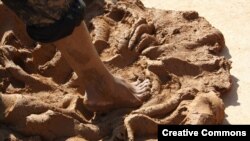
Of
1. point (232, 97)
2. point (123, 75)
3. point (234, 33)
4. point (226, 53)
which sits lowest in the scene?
point (232, 97)

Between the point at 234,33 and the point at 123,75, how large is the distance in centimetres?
81

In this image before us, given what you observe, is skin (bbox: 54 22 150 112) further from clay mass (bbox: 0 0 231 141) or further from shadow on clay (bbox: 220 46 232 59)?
shadow on clay (bbox: 220 46 232 59)

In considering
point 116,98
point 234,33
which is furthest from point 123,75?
point 234,33

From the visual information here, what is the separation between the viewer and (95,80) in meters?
2.23

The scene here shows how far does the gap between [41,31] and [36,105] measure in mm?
481

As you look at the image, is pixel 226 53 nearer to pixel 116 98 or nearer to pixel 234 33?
pixel 234 33

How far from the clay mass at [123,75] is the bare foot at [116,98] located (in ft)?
0.12

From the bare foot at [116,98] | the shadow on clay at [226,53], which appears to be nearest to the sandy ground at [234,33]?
the shadow on clay at [226,53]

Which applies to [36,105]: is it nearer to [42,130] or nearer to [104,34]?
[42,130]

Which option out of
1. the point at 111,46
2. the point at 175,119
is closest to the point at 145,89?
the point at 175,119

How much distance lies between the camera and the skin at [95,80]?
6.79 feet

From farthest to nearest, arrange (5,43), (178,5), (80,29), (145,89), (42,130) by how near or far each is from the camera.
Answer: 1. (178,5)
2. (5,43)
3. (145,89)
4. (42,130)
5. (80,29)

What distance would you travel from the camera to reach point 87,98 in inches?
90.5

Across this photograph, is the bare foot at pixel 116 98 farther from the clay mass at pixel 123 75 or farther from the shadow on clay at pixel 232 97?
the shadow on clay at pixel 232 97
